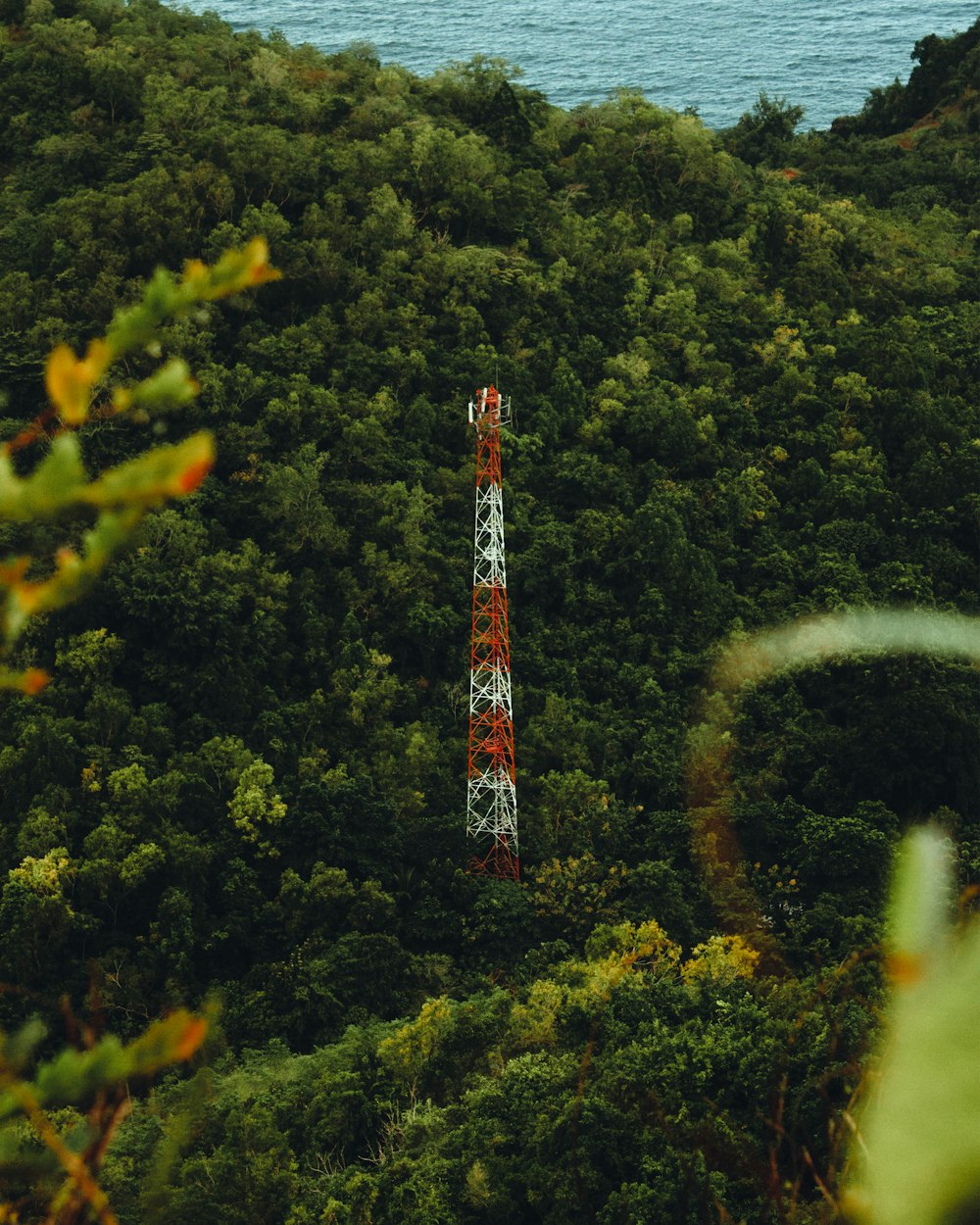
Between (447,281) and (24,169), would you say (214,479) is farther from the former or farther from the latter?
(24,169)

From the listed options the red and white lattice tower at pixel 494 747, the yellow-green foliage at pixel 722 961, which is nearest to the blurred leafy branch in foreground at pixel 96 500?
the yellow-green foliage at pixel 722 961

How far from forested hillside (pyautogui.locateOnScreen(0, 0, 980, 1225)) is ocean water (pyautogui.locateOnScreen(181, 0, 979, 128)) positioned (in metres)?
9.98

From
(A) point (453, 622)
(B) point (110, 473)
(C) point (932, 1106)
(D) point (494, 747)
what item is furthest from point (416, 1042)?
(C) point (932, 1106)

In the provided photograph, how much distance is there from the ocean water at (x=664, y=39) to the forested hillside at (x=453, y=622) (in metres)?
9.98

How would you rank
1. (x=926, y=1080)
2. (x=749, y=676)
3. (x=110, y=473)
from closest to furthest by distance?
(x=926, y=1080), (x=110, y=473), (x=749, y=676)

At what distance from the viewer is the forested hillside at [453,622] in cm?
1527

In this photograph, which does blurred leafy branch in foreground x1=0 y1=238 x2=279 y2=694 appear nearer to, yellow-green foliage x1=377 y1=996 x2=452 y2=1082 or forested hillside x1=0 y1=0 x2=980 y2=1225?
forested hillside x1=0 y1=0 x2=980 y2=1225

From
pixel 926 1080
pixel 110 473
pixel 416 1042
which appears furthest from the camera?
pixel 416 1042

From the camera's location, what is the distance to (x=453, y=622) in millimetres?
23891

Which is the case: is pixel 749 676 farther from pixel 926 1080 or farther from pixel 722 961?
pixel 926 1080

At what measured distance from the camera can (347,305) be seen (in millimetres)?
28719

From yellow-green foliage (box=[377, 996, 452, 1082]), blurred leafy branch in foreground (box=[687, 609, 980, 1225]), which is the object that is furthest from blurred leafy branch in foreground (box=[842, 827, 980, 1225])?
yellow-green foliage (box=[377, 996, 452, 1082])

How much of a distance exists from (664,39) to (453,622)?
3850 cm

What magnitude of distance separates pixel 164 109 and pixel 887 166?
79.0 ft
